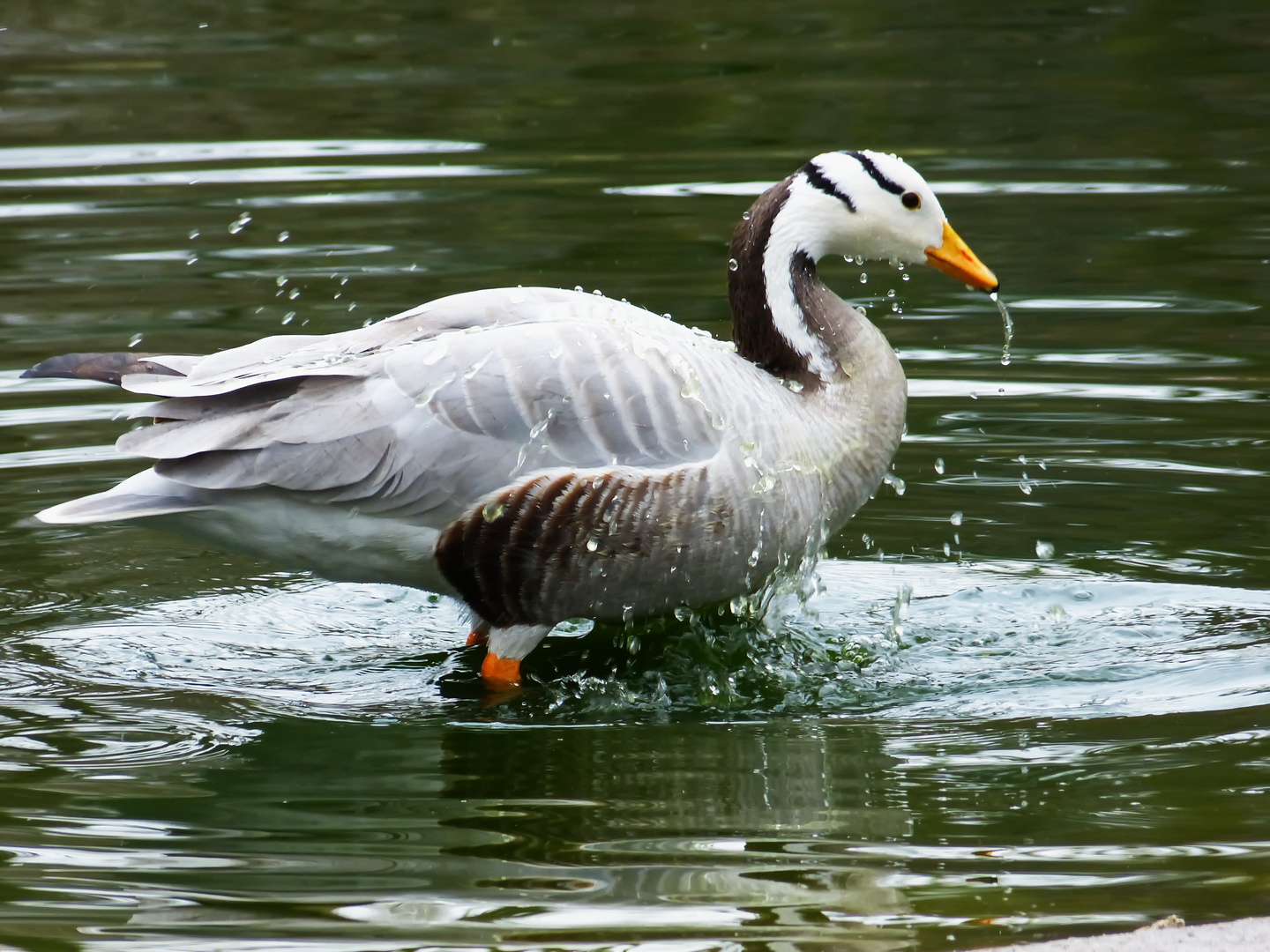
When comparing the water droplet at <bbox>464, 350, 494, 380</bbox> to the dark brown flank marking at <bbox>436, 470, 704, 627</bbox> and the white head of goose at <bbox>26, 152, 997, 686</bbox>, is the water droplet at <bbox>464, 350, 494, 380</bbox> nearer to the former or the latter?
the white head of goose at <bbox>26, 152, 997, 686</bbox>

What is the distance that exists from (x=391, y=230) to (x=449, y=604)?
488cm

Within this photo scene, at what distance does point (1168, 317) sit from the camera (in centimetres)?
1018

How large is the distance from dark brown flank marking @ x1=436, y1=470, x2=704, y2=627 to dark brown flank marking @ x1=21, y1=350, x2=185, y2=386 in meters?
1.20

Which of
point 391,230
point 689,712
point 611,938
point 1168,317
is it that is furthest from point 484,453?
point 391,230

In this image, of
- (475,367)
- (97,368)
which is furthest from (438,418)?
(97,368)

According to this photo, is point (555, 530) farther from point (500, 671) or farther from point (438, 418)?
point (500, 671)

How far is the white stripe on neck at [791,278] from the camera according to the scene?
671 cm

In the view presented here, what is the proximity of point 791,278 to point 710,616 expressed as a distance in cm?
134

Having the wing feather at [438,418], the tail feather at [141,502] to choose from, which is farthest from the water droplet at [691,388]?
the tail feather at [141,502]

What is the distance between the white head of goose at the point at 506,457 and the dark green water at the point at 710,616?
452mm

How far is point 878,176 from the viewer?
22.2 feet

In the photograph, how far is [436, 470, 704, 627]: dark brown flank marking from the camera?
20.3ft

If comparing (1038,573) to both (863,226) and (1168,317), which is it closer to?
(863,226)

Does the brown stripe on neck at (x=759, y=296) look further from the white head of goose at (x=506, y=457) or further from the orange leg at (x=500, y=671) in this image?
the orange leg at (x=500, y=671)
